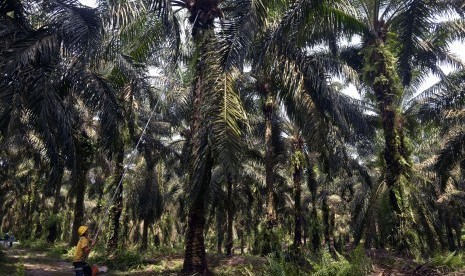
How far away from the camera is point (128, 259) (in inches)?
587

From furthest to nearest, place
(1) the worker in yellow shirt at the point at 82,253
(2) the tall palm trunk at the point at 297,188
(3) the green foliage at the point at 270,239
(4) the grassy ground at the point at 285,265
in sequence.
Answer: (2) the tall palm trunk at the point at 297,188 → (3) the green foliage at the point at 270,239 → (4) the grassy ground at the point at 285,265 → (1) the worker in yellow shirt at the point at 82,253

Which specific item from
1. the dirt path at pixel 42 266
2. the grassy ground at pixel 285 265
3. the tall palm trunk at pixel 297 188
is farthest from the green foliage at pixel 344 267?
the tall palm trunk at pixel 297 188

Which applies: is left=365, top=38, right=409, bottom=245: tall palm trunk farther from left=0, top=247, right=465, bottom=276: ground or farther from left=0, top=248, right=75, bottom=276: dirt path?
left=0, top=248, right=75, bottom=276: dirt path

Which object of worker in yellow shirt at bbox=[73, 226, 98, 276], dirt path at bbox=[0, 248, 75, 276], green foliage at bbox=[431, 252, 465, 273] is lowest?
dirt path at bbox=[0, 248, 75, 276]

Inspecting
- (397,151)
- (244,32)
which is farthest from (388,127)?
(244,32)

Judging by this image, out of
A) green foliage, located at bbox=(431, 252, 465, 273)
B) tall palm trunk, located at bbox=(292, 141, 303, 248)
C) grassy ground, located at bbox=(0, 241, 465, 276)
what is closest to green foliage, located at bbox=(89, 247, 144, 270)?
grassy ground, located at bbox=(0, 241, 465, 276)

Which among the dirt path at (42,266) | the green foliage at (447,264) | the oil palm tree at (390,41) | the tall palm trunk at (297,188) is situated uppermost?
the oil palm tree at (390,41)

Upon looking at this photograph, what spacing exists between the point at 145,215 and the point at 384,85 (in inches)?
704

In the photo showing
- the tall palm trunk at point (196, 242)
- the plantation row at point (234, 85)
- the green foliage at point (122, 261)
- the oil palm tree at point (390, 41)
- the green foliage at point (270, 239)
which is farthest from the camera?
the green foliage at point (122, 261)

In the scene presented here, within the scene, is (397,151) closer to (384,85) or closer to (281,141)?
(384,85)

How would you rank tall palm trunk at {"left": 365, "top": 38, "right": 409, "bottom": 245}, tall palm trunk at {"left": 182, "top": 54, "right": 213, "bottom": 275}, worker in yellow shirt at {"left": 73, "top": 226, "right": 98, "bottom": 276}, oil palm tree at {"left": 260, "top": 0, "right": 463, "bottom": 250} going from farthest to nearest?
tall palm trunk at {"left": 365, "top": 38, "right": 409, "bottom": 245}, oil palm tree at {"left": 260, "top": 0, "right": 463, "bottom": 250}, tall palm trunk at {"left": 182, "top": 54, "right": 213, "bottom": 275}, worker in yellow shirt at {"left": 73, "top": 226, "right": 98, "bottom": 276}

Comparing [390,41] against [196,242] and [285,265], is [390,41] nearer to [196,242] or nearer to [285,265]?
[285,265]

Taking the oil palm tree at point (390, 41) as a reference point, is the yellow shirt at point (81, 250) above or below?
below

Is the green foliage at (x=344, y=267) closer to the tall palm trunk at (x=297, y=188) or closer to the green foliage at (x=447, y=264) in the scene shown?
the green foliage at (x=447, y=264)
